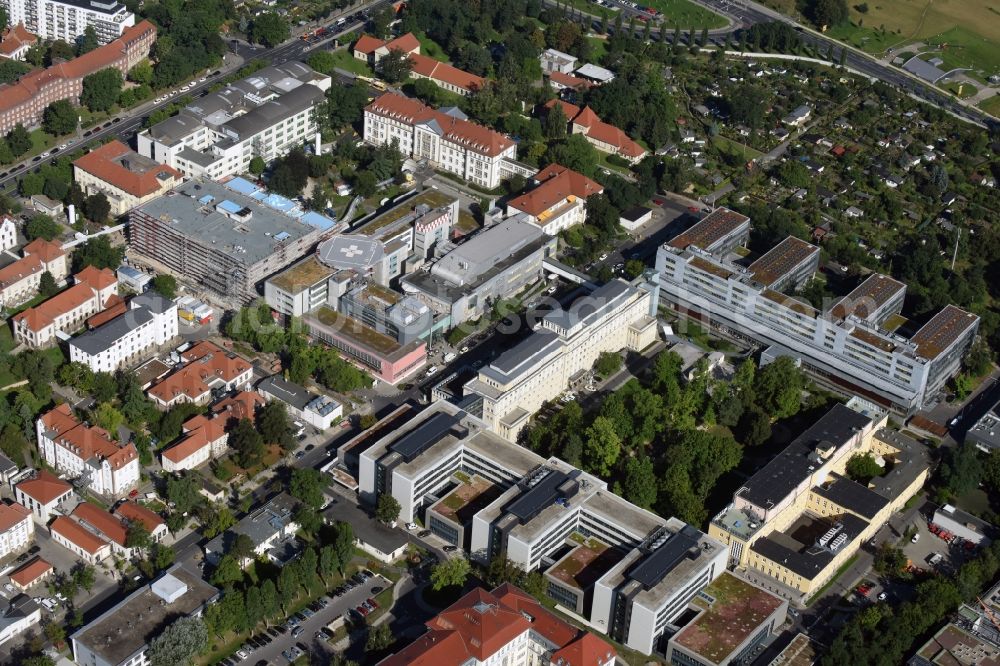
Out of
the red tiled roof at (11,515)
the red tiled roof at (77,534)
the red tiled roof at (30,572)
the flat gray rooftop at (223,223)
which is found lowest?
the red tiled roof at (30,572)

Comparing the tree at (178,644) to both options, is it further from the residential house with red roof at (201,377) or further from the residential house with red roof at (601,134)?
the residential house with red roof at (601,134)

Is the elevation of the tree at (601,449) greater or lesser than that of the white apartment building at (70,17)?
lesser

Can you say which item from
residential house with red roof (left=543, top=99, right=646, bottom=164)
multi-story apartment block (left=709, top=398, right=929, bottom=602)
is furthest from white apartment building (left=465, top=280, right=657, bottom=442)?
residential house with red roof (left=543, top=99, right=646, bottom=164)

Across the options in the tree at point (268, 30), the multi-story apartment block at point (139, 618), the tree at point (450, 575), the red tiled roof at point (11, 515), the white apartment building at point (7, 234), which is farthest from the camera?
the tree at point (268, 30)

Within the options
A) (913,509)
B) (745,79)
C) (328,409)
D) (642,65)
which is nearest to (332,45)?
(642,65)

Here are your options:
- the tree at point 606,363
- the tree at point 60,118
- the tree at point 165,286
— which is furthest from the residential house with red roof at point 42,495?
the tree at point 60,118

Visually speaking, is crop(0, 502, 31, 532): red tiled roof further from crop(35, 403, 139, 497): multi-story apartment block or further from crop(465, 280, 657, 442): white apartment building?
crop(465, 280, 657, 442): white apartment building

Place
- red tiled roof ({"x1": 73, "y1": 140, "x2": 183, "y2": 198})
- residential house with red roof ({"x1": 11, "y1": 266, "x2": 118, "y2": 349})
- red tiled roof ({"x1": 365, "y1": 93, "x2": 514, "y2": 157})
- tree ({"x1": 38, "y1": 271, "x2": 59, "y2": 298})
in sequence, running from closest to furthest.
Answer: residential house with red roof ({"x1": 11, "y1": 266, "x2": 118, "y2": 349}) < tree ({"x1": 38, "y1": 271, "x2": 59, "y2": 298}) < red tiled roof ({"x1": 73, "y1": 140, "x2": 183, "y2": 198}) < red tiled roof ({"x1": 365, "y1": 93, "x2": 514, "y2": 157})

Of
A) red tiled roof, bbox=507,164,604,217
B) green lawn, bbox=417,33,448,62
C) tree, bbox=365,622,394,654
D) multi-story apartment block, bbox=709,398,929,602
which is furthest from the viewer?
green lawn, bbox=417,33,448,62

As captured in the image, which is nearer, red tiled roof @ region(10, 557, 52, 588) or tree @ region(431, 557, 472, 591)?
red tiled roof @ region(10, 557, 52, 588)
